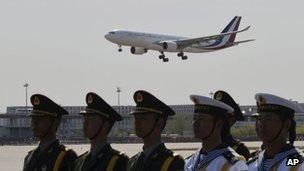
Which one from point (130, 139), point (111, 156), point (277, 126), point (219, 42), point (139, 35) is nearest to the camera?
point (277, 126)

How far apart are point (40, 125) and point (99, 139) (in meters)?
0.74

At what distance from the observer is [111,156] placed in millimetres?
6340

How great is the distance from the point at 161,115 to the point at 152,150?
31 centimetres

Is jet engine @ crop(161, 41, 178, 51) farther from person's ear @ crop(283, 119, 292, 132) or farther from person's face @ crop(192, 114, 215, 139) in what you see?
person's ear @ crop(283, 119, 292, 132)

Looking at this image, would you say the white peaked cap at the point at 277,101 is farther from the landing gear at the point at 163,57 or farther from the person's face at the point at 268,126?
the landing gear at the point at 163,57

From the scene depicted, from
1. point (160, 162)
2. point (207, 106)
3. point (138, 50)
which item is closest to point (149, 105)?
point (160, 162)

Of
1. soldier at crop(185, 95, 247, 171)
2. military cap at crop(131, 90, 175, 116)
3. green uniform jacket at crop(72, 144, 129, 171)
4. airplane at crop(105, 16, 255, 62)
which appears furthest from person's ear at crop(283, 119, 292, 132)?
airplane at crop(105, 16, 255, 62)

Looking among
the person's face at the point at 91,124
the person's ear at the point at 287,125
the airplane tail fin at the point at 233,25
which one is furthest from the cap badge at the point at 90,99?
the airplane tail fin at the point at 233,25

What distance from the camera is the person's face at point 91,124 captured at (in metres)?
6.43

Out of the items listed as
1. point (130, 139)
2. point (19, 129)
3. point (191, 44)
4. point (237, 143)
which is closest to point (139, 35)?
point (191, 44)

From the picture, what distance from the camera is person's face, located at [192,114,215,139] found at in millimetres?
5598

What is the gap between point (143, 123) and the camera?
608 cm

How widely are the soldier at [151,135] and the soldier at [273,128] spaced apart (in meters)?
0.67

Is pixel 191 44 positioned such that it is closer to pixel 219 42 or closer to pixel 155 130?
pixel 219 42
